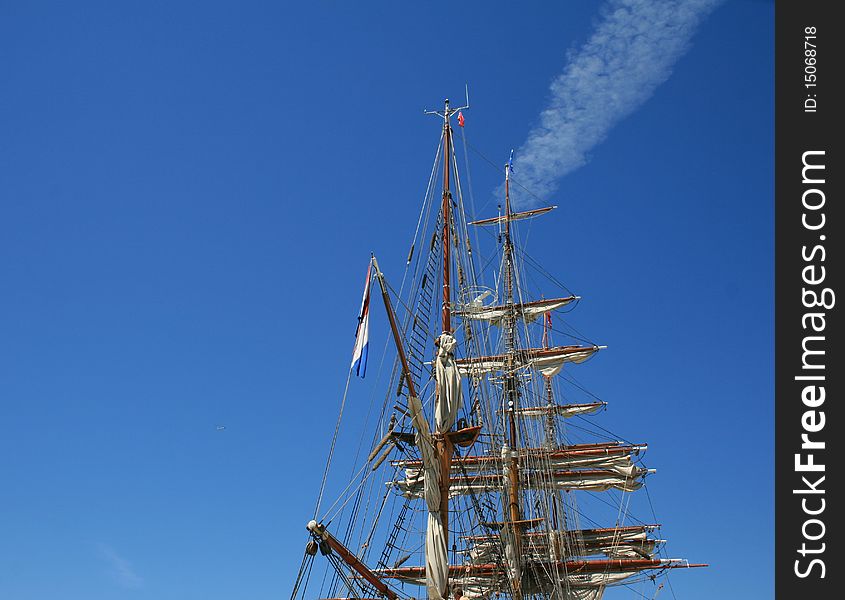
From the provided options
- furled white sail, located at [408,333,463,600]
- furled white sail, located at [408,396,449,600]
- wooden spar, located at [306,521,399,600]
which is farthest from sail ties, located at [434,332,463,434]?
wooden spar, located at [306,521,399,600]

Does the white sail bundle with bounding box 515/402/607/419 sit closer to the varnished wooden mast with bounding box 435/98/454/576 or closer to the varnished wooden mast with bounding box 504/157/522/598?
the varnished wooden mast with bounding box 504/157/522/598

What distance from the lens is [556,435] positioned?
6397cm

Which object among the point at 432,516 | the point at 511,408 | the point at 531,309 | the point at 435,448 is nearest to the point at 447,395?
the point at 435,448

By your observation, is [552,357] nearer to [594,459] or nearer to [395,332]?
[594,459]

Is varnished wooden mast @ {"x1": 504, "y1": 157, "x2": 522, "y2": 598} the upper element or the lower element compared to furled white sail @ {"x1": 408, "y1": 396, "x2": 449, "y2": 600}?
upper

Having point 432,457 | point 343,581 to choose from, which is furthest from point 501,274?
point 343,581

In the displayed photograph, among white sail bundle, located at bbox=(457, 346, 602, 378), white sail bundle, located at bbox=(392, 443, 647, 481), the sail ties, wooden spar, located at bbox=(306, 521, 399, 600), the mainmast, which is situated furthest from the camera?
white sail bundle, located at bbox=(392, 443, 647, 481)

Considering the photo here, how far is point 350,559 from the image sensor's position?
26.2m

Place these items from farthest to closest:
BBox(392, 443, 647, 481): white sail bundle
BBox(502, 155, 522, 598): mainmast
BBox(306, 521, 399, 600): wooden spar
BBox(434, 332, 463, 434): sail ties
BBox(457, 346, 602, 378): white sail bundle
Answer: BBox(392, 443, 647, 481): white sail bundle → BBox(457, 346, 602, 378): white sail bundle → BBox(502, 155, 522, 598): mainmast → BBox(434, 332, 463, 434): sail ties → BBox(306, 521, 399, 600): wooden spar

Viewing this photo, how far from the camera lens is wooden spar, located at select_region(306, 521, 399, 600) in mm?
25266

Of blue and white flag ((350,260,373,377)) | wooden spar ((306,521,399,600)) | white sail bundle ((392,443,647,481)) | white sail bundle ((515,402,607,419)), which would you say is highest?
white sail bundle ((515,402,607,419))
